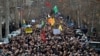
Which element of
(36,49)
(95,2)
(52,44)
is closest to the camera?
(36,49)

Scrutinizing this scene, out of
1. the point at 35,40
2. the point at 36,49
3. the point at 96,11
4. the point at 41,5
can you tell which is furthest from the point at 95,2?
the point at 41,5

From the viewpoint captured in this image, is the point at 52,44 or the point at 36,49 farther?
the point at 52,44

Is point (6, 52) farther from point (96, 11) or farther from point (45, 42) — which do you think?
point (96, 11)

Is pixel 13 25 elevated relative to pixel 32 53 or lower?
lower

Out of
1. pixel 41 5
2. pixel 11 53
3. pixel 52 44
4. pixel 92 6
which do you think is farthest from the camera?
pixel 41 5

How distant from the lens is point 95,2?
4662cm

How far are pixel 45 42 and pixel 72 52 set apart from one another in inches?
231

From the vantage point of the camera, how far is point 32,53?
3083 cm

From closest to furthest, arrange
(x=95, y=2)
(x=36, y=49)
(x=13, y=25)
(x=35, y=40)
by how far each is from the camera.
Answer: (x=36, y=49) < (x=35, y=40) < (x=95, y=2) < (x=13, y=25)

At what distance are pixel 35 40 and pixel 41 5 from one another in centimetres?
7393

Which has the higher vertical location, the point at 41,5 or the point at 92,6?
the point at 92,6

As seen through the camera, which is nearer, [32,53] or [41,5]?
[32,53]

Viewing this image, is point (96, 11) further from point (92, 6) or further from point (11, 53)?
point (11, 53)

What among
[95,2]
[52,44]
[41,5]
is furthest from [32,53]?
[41,5]
